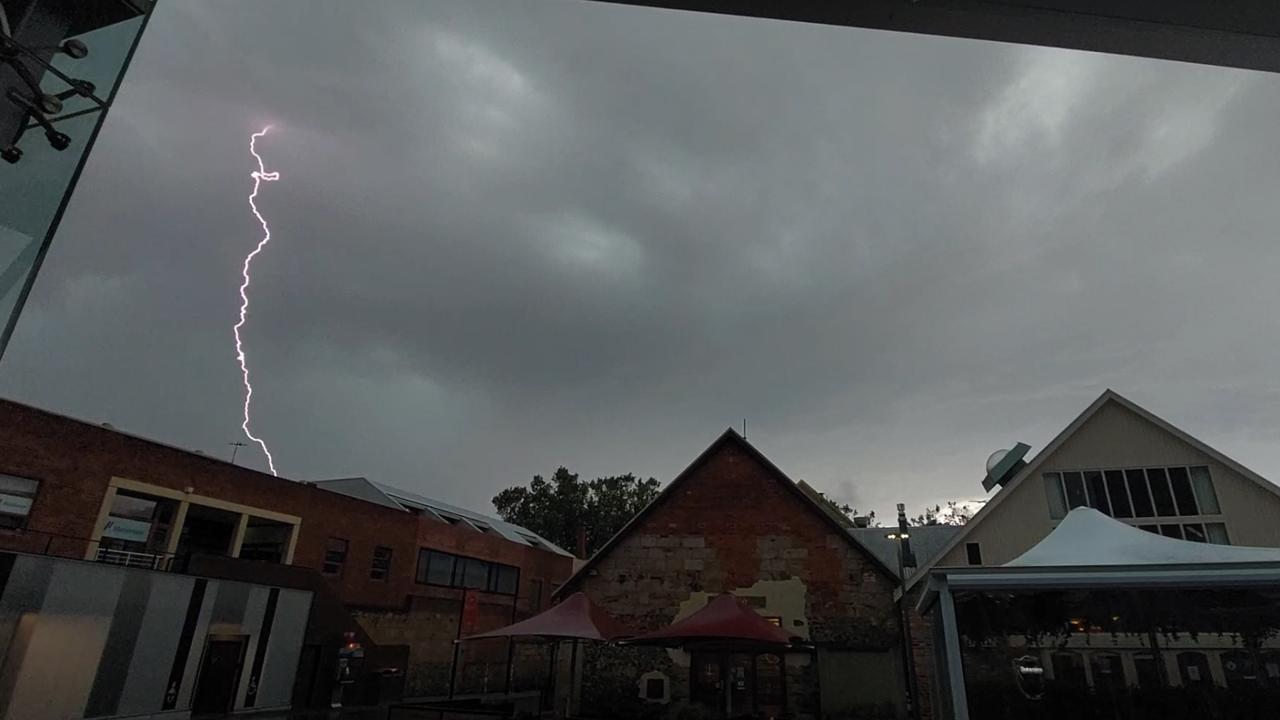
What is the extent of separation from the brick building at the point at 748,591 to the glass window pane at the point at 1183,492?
8255mm

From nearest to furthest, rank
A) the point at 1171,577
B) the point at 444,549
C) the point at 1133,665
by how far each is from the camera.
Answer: the point at 1171,577 < the point at 1133,665 < the point at 444,549

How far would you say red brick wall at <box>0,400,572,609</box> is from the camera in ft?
51.0

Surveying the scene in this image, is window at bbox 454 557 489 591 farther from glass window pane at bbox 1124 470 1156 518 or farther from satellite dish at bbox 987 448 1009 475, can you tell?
glass window pane at bbox 1124 470 1156 518

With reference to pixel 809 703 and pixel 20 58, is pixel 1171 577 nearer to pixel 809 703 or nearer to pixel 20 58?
pixel 809 703

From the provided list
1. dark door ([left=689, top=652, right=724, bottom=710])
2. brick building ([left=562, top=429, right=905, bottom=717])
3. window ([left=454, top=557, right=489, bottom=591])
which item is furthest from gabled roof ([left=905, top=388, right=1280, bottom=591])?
window ([left=454, top=557, right=489, bottom=591])

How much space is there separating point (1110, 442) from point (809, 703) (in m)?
11.2

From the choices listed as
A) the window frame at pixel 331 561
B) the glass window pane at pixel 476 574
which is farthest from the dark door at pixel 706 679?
the glass window pane at pixel 476 574

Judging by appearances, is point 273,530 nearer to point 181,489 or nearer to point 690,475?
point 181,489

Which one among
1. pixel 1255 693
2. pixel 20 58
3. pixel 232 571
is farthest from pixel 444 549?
pixel 20 58

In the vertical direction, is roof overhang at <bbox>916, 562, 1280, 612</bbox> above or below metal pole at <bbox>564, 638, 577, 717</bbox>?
above

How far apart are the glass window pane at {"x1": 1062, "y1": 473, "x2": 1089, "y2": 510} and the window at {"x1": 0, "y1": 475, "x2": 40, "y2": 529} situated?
26454mm

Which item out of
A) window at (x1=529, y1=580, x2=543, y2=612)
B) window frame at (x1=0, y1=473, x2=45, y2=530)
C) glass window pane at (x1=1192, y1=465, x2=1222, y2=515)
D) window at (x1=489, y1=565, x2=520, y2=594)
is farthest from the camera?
window at (x1=529, y1=580, x2=543, y2=612)

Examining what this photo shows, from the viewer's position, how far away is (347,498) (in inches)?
959

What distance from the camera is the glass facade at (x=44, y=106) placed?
248cm
